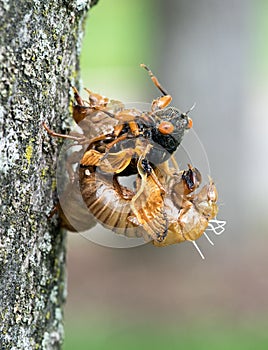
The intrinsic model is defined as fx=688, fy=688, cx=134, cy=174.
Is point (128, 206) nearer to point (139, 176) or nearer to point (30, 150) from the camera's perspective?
point (139, 176)

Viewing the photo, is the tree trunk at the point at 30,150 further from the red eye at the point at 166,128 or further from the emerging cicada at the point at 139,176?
the red eye at the point at 166,128

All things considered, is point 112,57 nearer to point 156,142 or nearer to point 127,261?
point 127,261

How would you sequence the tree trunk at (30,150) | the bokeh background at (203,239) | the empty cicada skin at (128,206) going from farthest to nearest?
the bokeh background at (203,239), the empty cicada skin at (128,206), the tree trunk at (30,150)

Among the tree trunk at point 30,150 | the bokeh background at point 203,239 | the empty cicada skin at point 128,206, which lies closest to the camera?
the tree trunk at point 30,150

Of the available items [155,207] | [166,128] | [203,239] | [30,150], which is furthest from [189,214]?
[203,239]

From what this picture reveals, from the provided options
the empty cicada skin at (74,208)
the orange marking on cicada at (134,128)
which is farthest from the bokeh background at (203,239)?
the orange marking on cicada at (134,128)

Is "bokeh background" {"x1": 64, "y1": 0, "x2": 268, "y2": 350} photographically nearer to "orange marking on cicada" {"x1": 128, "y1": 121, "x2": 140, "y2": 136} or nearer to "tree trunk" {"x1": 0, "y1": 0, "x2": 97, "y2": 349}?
"tree trunk" {"x1": 0, "y1": 0, "x2": 97, "y2": 349}
